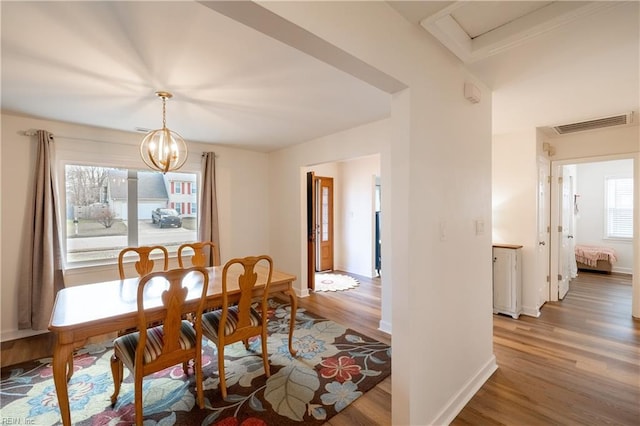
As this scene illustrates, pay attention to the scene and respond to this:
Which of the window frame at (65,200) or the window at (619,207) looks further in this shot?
the window at (619,207)

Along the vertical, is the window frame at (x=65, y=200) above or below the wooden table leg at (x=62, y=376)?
above

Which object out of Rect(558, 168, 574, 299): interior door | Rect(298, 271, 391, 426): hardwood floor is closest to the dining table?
Rect(298, 271, 391, 426): hardwood floor

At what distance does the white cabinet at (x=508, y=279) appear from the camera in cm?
350

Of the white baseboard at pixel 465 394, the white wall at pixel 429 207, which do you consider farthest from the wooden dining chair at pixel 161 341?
the white baseboard at pixel 465 394

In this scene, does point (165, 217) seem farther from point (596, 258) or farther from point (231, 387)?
point (596, 258)

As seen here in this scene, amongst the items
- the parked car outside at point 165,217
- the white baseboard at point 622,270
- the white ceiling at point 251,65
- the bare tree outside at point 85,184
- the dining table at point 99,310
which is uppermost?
the white ceiling at point 251,65

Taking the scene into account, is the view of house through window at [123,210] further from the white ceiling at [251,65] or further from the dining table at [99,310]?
the dining table at [99,310]

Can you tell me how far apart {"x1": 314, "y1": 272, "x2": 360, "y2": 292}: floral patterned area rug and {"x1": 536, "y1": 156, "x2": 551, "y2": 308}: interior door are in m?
2.72

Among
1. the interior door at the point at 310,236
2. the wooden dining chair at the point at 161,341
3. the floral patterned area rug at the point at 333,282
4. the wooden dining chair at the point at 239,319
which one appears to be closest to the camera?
the wooden dining chair at the point at 161,341

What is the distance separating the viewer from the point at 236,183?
485cm

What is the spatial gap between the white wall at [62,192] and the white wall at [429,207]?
139 inches

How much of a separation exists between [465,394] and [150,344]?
2.25 meters

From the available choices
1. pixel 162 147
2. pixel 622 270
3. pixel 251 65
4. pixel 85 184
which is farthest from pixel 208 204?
pixel 622 270

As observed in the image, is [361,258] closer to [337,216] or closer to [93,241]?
[337,216]
